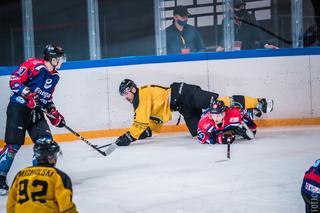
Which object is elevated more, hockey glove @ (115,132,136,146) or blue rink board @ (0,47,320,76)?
blue rink board @ (0,47,320,76)

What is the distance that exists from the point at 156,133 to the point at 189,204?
380cm

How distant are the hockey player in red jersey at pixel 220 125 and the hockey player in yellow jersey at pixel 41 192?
383 centimetres

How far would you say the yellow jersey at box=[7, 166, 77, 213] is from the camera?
3.42 metres

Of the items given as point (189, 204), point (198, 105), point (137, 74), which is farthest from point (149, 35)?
point (189, 204)

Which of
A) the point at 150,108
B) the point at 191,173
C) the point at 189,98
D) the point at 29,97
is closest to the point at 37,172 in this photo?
the point at 29,97

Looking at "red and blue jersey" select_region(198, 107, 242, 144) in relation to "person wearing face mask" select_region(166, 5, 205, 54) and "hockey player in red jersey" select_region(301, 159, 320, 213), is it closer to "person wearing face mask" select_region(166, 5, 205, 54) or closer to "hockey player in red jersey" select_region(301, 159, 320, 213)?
"person wearing face mask" select_region(166, 5, 205, 54)

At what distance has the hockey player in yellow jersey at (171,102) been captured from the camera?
7.29 metres

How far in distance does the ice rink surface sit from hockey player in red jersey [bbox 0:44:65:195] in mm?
352

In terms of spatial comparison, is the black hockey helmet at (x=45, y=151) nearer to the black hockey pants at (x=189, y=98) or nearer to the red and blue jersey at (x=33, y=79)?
the red and blue jersey at (x=33, y=79)

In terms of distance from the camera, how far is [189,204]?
15.4 ft

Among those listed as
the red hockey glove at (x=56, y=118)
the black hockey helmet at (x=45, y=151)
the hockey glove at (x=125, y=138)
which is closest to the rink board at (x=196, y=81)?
the hockey glove at (x=125, y=138)

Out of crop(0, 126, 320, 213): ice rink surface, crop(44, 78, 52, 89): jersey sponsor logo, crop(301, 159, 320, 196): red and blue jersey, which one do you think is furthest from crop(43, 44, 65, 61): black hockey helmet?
crop(301, 159, 320, 196): red and blue jersey

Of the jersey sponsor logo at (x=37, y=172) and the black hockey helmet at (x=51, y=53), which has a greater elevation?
the black hockey helmet at (x=51, y=53)

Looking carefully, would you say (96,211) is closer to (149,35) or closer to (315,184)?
(315,184)
